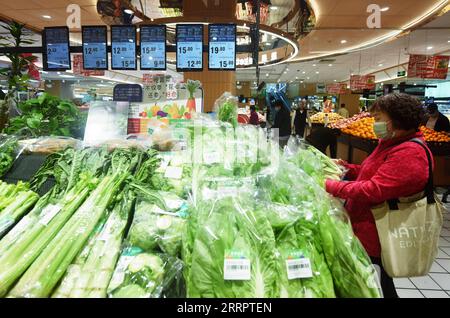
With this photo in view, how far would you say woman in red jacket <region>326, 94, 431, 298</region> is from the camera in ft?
5.53

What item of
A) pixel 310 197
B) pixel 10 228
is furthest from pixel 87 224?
pixel 310 197

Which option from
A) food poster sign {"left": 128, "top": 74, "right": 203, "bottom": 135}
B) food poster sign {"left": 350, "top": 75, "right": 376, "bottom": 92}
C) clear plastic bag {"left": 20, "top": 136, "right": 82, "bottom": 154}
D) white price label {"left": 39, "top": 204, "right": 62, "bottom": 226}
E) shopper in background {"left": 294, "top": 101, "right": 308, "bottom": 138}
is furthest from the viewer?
food poster sign {"left": 350, "top": 75, "right": 376, "bottom": 92}

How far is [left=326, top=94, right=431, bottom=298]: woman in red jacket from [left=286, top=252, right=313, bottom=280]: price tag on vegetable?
840 mm

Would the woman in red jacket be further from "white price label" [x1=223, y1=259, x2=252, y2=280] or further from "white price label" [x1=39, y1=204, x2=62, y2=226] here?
"white price label" [x1=39, y1=204, x2=62, y2=226]

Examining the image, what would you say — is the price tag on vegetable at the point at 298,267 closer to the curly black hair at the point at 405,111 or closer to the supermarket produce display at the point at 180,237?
the supermarket produce display at the point at 180,237

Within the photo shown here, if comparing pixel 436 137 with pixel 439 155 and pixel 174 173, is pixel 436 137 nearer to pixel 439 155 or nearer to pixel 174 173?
pixel 439 155

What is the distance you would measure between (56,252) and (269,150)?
1.25 m

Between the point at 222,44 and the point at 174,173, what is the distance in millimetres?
2854

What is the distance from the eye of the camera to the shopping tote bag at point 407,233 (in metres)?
1.74

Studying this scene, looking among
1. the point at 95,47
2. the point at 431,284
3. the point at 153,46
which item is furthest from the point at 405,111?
the point at 95,47

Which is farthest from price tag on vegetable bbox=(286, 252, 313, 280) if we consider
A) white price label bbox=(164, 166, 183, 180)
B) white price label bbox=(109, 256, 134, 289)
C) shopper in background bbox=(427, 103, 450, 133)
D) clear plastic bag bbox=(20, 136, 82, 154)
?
shopper in background bbox=(427, 103, 450, 133)

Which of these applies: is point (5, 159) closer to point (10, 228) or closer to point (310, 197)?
point (10, 228)


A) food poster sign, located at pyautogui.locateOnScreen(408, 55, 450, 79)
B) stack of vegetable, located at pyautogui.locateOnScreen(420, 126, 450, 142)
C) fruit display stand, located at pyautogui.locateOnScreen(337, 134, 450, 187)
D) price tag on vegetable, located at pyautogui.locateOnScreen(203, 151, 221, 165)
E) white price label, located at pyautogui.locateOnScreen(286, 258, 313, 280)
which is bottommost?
fruit display stand, located at pyautogui.locateOnScreen(337, 134, 450, 187)
